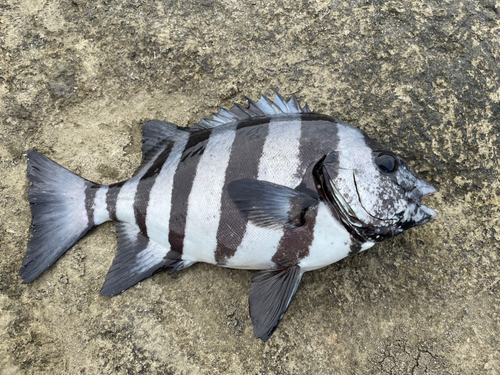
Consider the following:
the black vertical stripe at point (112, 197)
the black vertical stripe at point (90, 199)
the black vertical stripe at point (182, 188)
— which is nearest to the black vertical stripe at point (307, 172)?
the black vertical stripe at point (182, 188)

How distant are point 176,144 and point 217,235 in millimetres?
562

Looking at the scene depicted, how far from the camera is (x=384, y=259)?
77.6 inches

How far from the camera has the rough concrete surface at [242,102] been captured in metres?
1.84

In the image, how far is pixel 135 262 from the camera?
1937 mm

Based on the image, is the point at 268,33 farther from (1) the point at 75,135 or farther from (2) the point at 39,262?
(2) the point at 39,262

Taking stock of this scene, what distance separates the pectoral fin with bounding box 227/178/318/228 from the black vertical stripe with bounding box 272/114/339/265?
0.04 meters

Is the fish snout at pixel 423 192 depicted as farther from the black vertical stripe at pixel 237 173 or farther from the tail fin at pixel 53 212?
the tail fin at pixel 53 212

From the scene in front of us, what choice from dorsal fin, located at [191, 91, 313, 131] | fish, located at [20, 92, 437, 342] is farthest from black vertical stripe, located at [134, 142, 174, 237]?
dorsal fin, located at [191, 91, 313, 131]

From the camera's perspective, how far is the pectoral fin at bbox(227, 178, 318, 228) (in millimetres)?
1601

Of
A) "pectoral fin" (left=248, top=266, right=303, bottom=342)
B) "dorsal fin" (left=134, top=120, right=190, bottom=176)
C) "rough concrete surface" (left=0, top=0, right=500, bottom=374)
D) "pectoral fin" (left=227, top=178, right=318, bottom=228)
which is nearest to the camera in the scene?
"pectoral fin" (left=227, top=178, right=318, bottom=228)

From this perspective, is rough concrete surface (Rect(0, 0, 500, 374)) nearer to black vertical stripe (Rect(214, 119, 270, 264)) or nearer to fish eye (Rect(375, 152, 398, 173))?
black vertical stripe (Rect(214, 119, 270, 264))

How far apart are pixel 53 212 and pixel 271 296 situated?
1.21 m

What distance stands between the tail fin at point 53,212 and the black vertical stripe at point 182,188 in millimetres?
472

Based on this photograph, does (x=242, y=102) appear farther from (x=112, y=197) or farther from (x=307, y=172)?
(x=112, y=197)
